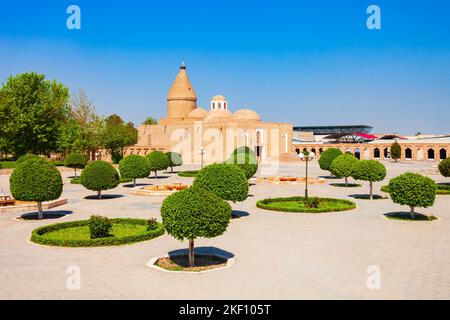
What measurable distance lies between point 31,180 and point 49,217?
2.48 meters

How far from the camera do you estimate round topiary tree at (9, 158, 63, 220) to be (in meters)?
17.2

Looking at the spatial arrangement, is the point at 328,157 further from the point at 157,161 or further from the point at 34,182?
the point at 34,182

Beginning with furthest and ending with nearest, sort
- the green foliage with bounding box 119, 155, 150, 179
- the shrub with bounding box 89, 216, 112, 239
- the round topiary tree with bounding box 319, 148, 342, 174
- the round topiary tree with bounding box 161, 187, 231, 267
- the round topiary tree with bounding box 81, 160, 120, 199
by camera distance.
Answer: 1. the round topiary tree with bounding box 319, 148, 342, 174
2. the green foliage with bounding box 119, 155, 150, 179
3. the round topiary tree with bounding box 81, 160, 120, 199
4. the shrub with bounding box 89, 216, 112, 239
5. the round topiary tree with bounding box 161, 187, 231, 267

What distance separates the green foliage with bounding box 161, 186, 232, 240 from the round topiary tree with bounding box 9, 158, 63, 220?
27.9ft

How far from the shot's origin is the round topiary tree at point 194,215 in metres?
10.7

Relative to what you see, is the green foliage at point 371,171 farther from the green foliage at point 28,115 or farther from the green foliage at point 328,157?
A: the green foliage at point 28,115

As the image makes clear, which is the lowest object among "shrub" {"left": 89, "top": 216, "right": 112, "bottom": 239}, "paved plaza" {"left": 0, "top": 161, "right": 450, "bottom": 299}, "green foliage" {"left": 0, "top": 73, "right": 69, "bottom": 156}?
"paved plaza" {"left": 0, "top": 161, "right": 450, "bottom": 299}

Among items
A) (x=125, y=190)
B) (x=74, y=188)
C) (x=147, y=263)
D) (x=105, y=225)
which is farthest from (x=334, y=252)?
(x=74, y=188)

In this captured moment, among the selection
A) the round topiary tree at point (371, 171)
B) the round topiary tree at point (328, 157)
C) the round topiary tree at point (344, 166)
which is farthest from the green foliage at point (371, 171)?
the round topiary tree at point (328, 157)

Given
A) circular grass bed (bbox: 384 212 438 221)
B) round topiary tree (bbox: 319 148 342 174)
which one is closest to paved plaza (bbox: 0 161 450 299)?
circular grass bed (bbox: 384 212 438 221)

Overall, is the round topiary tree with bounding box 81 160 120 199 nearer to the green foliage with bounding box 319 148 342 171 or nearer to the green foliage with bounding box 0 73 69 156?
the green foliage with bounding box 319 148 342 171

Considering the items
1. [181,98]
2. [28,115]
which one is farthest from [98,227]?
[181,98]

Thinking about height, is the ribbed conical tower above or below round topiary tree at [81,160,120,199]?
above

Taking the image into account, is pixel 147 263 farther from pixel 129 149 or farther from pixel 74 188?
pixel 129 149
